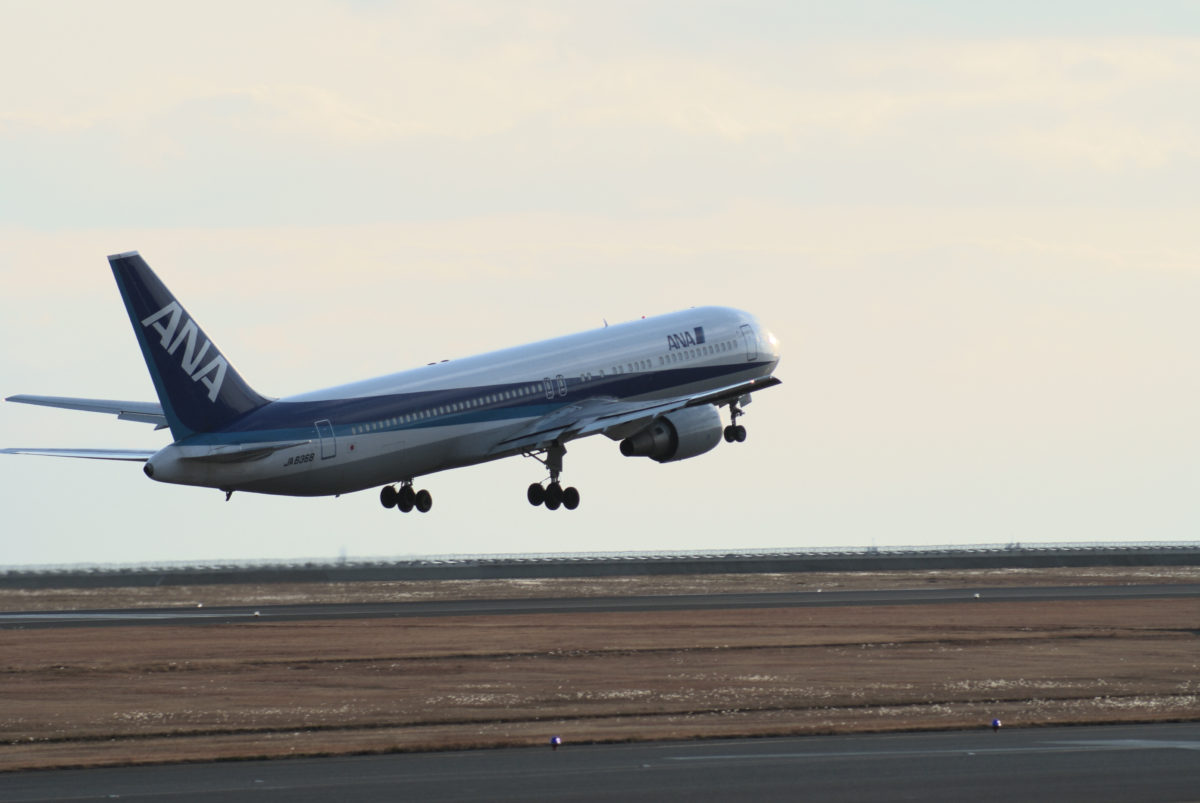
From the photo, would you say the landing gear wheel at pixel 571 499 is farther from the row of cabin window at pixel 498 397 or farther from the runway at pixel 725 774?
the runway at pixel 725 774

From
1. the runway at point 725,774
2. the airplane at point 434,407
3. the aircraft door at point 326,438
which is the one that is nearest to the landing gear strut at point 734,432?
the airplane at point 434,407

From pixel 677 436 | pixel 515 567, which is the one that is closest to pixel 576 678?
pixel 677 436

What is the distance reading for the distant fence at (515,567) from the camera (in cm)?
11750

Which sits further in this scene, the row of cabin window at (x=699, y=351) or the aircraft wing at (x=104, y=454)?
the row of cabin window at (x=699, y=351)

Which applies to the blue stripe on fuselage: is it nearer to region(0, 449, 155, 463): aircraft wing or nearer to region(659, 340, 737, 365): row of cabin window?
region(659, 340, 737, 365): row of cabin window

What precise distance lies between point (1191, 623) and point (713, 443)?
20.8m

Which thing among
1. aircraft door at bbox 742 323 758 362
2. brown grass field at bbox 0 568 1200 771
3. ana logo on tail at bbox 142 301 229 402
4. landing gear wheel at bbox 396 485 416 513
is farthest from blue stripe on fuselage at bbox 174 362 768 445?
brown grass field at bbox 0 568 1200 771

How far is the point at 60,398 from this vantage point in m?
76.3

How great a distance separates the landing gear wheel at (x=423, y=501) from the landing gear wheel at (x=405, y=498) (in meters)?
0.19

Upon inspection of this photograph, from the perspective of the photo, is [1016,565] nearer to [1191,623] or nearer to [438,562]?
[438,562]

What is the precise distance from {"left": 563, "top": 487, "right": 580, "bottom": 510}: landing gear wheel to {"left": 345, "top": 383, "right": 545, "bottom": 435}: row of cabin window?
5159 mm

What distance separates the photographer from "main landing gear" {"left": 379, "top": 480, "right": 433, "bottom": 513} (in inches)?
3034

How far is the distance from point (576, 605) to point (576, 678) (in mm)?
30646

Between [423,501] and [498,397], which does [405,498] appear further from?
[498,397]
